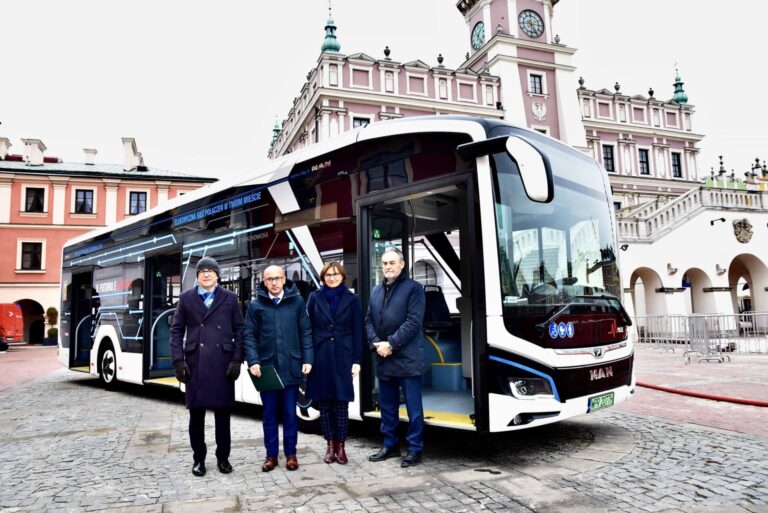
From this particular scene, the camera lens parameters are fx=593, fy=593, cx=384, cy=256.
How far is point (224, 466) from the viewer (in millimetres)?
5242

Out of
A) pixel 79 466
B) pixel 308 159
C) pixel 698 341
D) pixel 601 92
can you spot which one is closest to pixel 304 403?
pixel 79 466

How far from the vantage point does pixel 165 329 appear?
32.2ft

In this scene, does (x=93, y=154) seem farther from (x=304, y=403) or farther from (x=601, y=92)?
(x=304, y=403)

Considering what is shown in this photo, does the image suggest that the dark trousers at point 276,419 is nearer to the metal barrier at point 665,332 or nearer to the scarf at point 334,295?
the scarf at point 334,295

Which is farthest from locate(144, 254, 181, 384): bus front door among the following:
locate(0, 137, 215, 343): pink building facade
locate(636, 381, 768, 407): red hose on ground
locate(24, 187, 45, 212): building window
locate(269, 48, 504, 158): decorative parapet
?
locate(24, 187, 45, 212): building window

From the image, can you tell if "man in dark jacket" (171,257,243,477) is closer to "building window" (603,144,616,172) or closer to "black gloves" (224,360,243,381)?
"black gloves" (224,360,243,381)

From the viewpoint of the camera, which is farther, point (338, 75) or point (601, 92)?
point (601, 92)

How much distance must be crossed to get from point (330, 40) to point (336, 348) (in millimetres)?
37587

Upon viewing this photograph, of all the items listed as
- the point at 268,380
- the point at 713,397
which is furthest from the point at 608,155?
the point at 268,380

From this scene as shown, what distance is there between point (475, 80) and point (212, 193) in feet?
105

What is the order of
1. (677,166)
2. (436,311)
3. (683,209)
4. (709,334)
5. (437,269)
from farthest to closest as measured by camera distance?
(677,166), (683,209), (709,334), (437,269), (436,311)

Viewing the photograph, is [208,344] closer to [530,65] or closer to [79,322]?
[79,322]

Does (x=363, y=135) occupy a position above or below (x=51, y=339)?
above

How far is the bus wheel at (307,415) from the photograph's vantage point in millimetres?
6719
